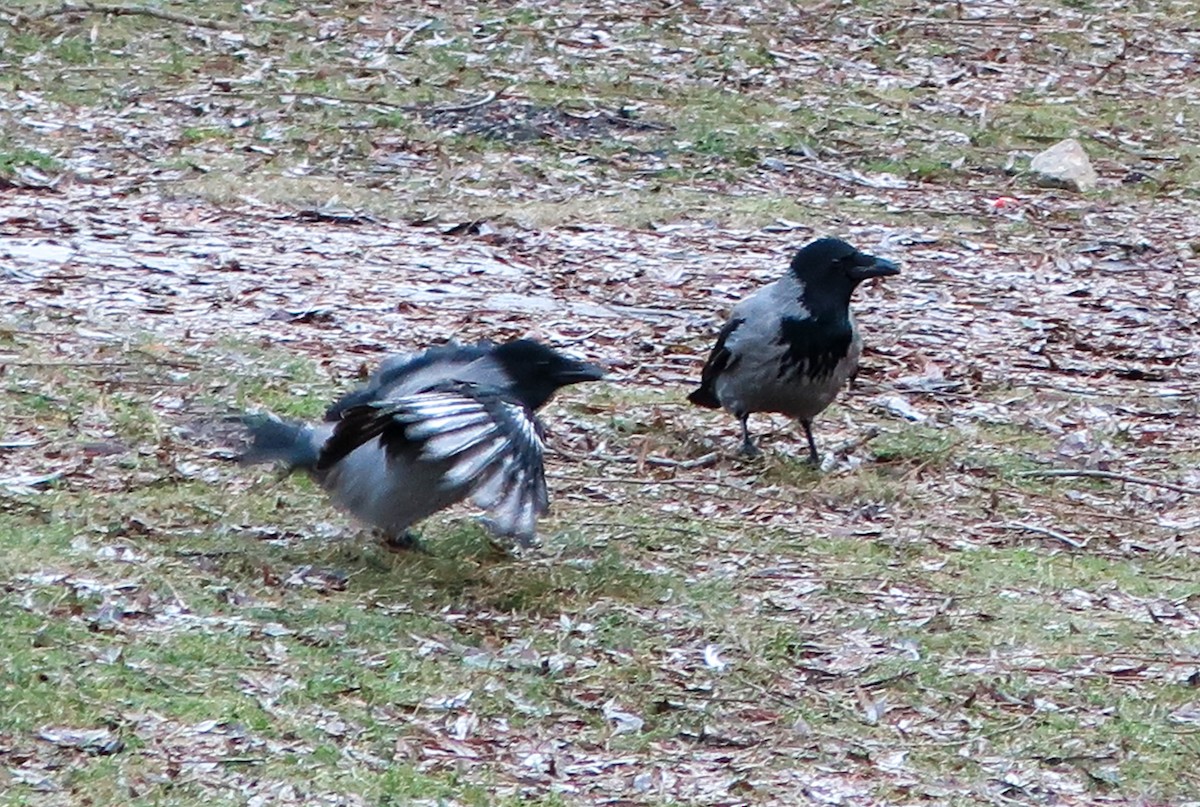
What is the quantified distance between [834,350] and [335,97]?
6.05 m

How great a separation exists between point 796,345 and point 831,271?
0.47m

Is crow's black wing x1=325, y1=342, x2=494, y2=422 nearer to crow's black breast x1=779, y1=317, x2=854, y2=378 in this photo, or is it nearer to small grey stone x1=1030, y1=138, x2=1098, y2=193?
crow's black breast x1=779, y1=317, x2=854, y2=378

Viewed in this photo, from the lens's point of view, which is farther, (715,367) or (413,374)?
(715,367)

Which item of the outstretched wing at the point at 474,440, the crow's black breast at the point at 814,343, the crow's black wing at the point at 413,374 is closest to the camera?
the outstretched wing at the point at 474,440

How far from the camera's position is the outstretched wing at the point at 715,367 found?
29.2 ft

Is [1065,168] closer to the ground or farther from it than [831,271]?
closer to the ground

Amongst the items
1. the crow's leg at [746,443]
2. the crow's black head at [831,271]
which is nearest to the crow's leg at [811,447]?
the crow's leg at [746,443]

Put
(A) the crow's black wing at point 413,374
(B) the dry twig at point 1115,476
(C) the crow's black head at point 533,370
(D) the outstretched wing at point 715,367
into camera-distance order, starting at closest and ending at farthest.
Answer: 1. (A) the crow's black wing at point 413,374
2. (C) the crow's black head at point 533,370
3. (B) the dry twig at point 1115,476
4. (D) the outstretched wing at point 715,367

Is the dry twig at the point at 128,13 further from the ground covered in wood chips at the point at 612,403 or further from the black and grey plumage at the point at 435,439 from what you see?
the black and grey plumage at the point at 435,439

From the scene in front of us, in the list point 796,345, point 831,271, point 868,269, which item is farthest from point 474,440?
point 868,269

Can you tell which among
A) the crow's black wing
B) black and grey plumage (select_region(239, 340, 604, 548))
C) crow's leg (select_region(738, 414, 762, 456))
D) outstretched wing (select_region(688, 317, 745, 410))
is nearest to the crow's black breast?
outstretched wing (select_region(688, 317, 745, 410))

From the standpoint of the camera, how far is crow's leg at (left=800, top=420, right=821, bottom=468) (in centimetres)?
885

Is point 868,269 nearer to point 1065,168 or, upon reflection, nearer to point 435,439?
point 435,439

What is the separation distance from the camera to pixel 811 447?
894cm
